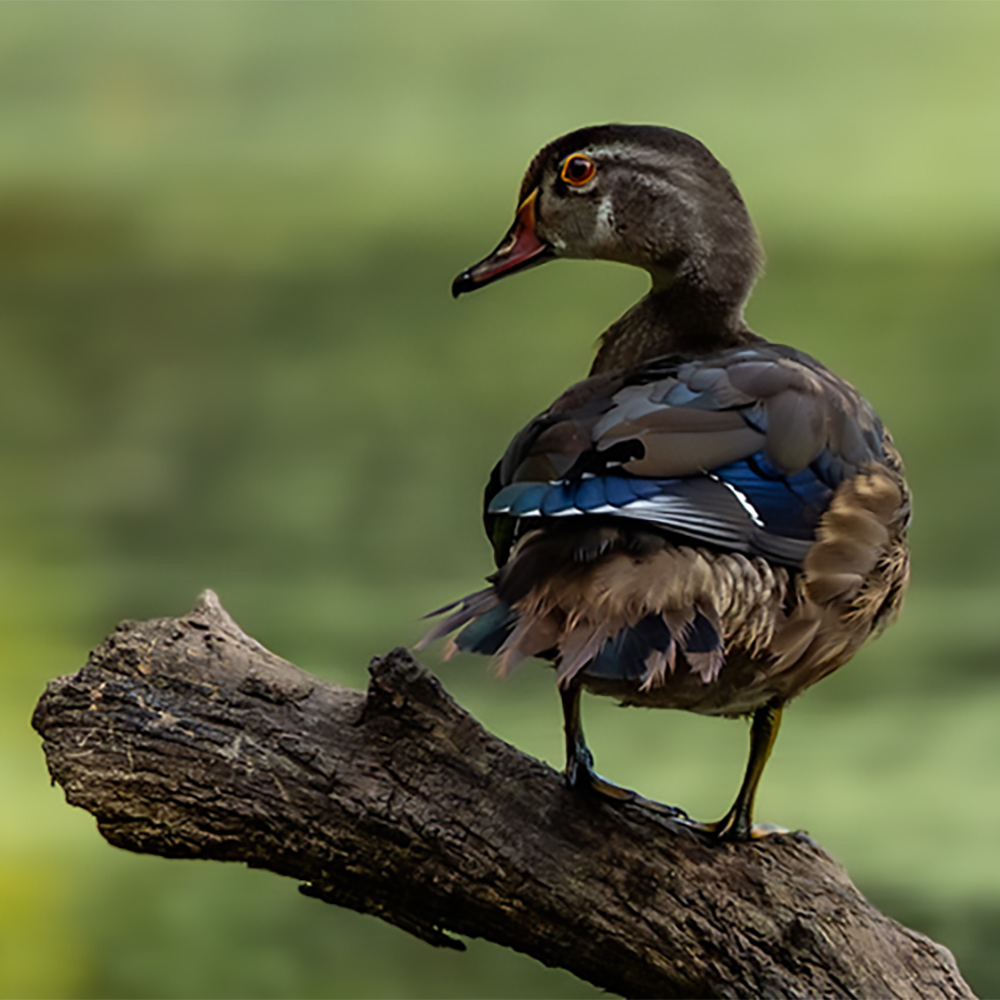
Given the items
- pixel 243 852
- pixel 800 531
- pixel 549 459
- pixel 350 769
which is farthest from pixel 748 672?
pixel 243 852

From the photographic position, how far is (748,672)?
1.26 meters

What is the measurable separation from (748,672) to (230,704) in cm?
42

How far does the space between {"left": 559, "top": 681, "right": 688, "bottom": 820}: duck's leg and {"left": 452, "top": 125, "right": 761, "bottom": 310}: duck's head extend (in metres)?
0.38

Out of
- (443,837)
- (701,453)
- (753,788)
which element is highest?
(701,453)

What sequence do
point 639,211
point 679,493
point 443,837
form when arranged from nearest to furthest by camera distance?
point 679,493 < point 443,837 < point 639,211

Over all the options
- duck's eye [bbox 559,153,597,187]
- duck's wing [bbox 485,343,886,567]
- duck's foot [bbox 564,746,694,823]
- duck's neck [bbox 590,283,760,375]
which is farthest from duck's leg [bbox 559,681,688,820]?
duck's eye [bbox 559,153,597,187]

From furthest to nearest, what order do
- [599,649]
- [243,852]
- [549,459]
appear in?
[243,852], [549,459], [599,649]

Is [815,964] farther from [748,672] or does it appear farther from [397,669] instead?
[397,669]

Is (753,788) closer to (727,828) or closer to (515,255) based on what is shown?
(727,828)

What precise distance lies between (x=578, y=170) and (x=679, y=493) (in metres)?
0.39

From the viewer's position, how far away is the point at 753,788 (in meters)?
1.38

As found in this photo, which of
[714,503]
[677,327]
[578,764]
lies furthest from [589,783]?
[677,327]

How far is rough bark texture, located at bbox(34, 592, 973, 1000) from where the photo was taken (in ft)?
4.24

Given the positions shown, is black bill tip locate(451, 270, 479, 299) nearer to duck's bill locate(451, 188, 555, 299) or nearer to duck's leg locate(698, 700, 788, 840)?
duck's bill locate(451, 188, 555, 299)
